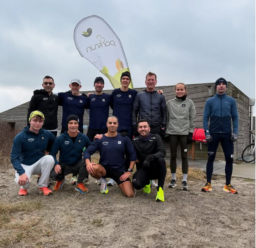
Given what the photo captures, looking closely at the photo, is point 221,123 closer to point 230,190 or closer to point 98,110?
point 230,190

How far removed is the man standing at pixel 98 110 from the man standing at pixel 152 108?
0.68 meters

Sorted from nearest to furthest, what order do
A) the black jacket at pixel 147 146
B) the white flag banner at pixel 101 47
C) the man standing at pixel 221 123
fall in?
the black jacket at pixel 147 146 < the man standing at pixel 221 123 < the white flag banner at pixel 101 47

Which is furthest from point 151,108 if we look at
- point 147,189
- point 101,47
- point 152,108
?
point 101,47

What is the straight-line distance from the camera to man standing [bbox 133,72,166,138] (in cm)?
462

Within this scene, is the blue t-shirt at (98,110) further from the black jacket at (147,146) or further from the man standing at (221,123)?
the man standing at (221,123)

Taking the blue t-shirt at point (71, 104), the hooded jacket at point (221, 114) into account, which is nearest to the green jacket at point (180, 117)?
the hooded jacket at point (221, 114)

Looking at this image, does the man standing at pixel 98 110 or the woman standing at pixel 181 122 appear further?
the man standing at pixel 98 110

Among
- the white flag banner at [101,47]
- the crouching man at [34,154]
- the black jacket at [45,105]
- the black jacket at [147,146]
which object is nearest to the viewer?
the crouching man at [34,154]

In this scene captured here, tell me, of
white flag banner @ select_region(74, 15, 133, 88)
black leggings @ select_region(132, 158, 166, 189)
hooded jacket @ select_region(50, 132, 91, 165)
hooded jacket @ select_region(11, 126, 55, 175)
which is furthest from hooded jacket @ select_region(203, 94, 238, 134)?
white flag banner @ select_region(74, 15, 133, 88)

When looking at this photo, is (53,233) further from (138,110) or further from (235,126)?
(235,126)

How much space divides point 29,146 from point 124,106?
187cm

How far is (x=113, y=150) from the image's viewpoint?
13.7ft

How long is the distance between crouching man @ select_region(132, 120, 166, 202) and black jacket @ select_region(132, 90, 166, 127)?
0.41 metres

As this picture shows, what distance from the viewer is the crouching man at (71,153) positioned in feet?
14.0
